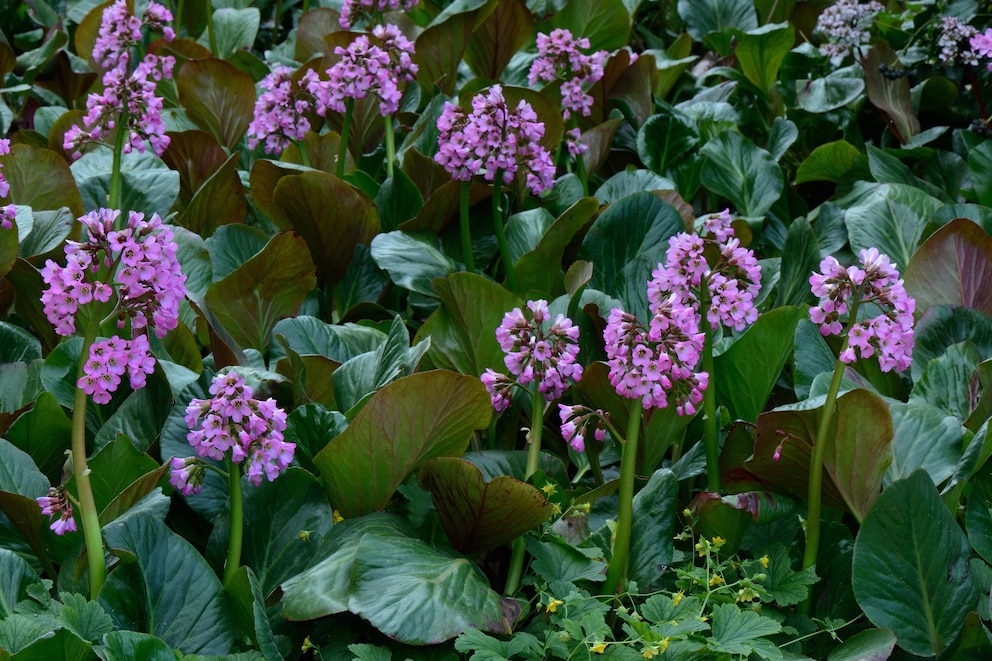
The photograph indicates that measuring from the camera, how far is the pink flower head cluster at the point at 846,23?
135 inches

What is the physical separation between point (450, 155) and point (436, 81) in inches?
47.9

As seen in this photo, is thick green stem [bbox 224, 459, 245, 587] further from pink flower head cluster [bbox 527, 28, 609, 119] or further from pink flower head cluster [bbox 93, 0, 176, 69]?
pink flower head cluster [bbox 93, 0, 176, 69]

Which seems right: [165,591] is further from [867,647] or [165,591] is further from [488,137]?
[488,137]

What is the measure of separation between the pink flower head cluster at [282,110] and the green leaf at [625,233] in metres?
0.87

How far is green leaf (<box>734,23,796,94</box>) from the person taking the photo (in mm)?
3523

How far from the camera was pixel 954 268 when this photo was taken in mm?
2246

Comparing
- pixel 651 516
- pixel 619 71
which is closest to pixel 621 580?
pixel 651 516

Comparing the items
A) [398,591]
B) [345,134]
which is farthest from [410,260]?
[398,591]

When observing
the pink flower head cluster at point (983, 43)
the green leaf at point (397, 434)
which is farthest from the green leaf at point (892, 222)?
the green leaf at point (397, 434)

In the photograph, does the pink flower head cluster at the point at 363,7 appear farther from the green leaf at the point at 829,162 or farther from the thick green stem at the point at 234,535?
the thick green stem at the point at 234,535

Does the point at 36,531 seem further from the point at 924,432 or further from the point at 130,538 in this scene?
the point at 924,432

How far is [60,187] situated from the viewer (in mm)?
2645

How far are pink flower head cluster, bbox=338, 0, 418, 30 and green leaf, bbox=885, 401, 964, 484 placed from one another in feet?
6.99

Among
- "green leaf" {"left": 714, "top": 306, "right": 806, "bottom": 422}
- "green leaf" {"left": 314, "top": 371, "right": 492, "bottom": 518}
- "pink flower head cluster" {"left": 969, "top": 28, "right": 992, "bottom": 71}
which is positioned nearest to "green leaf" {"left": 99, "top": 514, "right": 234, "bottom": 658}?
"green leaf" {"left": 314, "top": 371, "right": 492, "bottom": 518}
